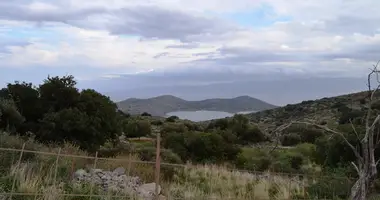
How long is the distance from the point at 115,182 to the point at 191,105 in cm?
7611

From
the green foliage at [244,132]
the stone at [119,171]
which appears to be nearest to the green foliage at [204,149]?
the green foliage at [244,132]

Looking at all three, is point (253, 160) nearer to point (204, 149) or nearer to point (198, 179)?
point (204, 149)

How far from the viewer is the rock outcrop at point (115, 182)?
12180mm

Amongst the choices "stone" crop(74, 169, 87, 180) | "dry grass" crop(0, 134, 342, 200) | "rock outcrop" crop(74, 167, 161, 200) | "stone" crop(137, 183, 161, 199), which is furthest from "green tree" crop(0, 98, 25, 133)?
"stone" crop(137, 183, 161, 199)

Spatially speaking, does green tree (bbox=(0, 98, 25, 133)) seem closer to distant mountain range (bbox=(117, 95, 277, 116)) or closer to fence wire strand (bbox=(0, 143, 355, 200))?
fence wire strand (bbox=(0, 143, 355, 200))

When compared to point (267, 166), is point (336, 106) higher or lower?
higher

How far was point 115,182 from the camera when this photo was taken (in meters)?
13.2

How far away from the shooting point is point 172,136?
33.7 meters

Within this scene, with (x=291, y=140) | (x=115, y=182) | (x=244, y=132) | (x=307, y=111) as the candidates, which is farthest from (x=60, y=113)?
(x=307, y=111)

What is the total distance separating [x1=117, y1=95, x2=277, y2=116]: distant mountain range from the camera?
69562mm

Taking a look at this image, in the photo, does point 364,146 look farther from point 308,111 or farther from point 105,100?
point 308,111

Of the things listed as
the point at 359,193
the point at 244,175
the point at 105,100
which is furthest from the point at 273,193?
the point at 105,100

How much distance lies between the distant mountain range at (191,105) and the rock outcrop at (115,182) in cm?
5019

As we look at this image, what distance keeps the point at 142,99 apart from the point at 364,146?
6749cm
